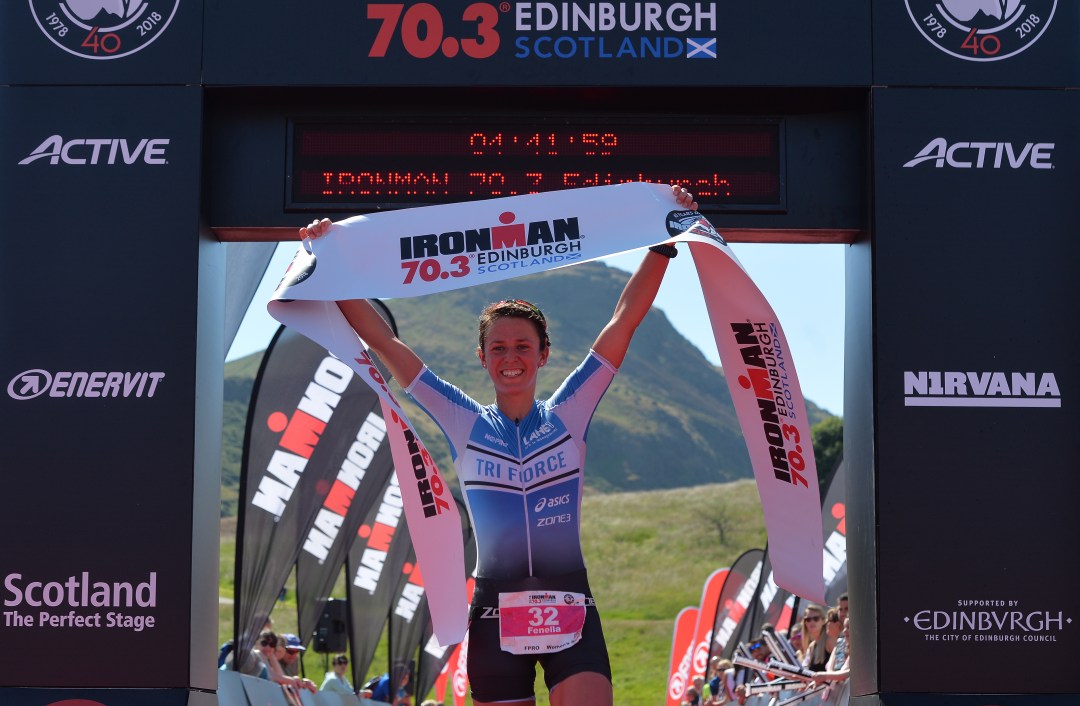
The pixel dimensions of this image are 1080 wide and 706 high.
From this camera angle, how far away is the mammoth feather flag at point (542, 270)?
14.5 ft

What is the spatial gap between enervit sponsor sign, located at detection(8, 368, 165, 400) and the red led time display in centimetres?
90

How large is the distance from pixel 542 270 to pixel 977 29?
84.8 inches

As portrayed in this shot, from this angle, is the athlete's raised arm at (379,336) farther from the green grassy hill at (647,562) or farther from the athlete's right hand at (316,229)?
the green grassy hill at (647,562)

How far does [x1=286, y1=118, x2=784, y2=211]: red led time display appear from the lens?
17.7ft

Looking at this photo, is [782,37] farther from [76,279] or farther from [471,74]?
[76,279]

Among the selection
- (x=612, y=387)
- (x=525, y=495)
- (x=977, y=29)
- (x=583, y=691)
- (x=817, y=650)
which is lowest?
(x=817, y=650)

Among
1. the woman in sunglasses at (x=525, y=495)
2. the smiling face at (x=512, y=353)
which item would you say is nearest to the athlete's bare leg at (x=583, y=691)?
the woman in sunglasses at (x=525, y=495)

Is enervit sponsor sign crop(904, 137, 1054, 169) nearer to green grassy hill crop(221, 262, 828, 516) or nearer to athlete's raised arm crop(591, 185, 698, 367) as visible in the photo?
athlete's raised arm crop(591, 185, 698, 367)

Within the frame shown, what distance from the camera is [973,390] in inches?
210

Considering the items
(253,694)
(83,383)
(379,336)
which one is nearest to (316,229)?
(379,336)

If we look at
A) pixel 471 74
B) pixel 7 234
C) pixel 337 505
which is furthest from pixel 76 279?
pixel 337 505

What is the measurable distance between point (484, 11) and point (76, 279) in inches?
75.2

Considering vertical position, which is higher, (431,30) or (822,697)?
(431,30)

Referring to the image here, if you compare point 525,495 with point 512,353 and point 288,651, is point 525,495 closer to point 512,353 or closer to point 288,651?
point 512,353
